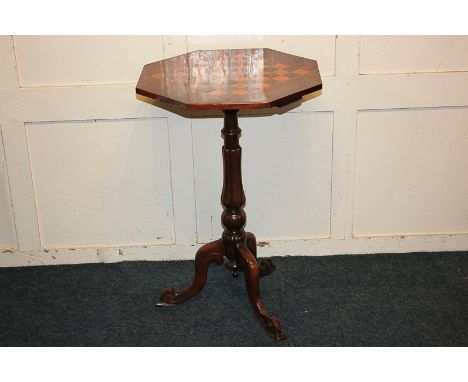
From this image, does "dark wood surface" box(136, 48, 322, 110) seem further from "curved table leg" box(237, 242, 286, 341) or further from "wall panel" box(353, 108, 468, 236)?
"curved table leg" box(237, 242, 286, 341)

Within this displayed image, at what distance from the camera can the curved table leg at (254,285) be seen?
2.57 meters

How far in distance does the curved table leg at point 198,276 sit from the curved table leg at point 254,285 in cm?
11

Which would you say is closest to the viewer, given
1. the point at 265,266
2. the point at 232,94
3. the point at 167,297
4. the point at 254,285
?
the point at 232,94

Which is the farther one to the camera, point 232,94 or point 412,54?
point 412,54

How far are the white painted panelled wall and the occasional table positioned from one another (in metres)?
0.25

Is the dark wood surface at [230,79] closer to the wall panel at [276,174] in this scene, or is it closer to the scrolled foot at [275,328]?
the wall panel at [276,174]

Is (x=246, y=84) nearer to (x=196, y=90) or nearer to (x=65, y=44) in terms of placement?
(x=196, y=90)

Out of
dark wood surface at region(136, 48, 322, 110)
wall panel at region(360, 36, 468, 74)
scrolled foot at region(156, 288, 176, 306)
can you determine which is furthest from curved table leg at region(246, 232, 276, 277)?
wall panel at region(360, 36, 468, 74)

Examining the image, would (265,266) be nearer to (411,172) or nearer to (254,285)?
(254,285)

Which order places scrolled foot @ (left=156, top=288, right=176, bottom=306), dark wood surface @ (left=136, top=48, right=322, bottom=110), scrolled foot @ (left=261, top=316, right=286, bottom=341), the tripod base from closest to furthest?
dark wood surface @ (left=136, top=48, right=322, bottom=110)
scrolled foot @ (left=261, top=316, right=286, bottom=341)
the tripod base
scrolled foot @ (left=156, top=288, right=176, bottom=306)

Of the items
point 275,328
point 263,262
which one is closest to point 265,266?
point 263,262

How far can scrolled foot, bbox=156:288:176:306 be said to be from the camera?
278cm

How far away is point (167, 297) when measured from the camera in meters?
2.78

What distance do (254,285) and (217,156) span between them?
70 centimetres
